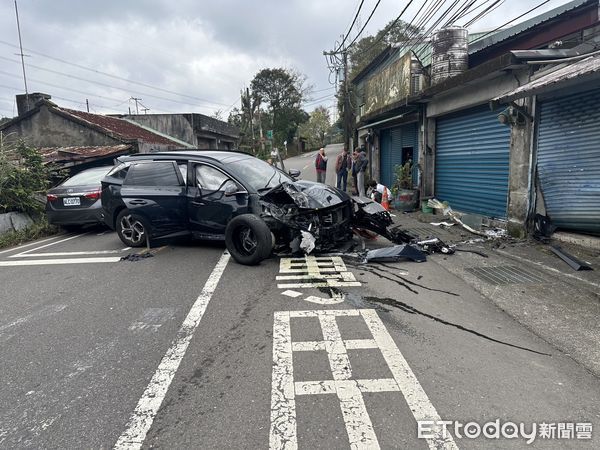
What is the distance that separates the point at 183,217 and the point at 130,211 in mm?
1118

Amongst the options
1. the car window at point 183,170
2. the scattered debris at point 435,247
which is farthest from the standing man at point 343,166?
the car window at point 183,170

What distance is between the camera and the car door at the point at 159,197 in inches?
254

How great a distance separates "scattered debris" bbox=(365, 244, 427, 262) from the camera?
5.70 meters

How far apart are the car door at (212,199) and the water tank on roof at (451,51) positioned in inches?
269

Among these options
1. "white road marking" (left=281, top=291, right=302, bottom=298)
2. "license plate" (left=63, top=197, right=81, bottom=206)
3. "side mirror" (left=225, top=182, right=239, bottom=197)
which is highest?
"side mirror" (left=225, top=182, right=239, bottom=197)

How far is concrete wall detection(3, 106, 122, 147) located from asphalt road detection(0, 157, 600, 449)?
1319 cm

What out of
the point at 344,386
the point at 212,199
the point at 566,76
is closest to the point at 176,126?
the point at 212,199

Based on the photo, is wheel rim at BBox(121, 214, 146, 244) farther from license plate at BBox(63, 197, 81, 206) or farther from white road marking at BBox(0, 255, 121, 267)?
license plate at BBox(63, 197, 81, 206)

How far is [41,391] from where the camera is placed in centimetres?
271

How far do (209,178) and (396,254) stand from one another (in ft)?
10.7

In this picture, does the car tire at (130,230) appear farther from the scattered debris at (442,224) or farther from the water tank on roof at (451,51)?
the water tank on roof at (451,51)

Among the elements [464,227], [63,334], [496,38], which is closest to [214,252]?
[63,334]

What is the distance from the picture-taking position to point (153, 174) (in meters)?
6.81

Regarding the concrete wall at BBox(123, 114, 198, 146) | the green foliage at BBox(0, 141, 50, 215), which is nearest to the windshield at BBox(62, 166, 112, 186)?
the green foliage at BBox(0, 141, 50, 215)
